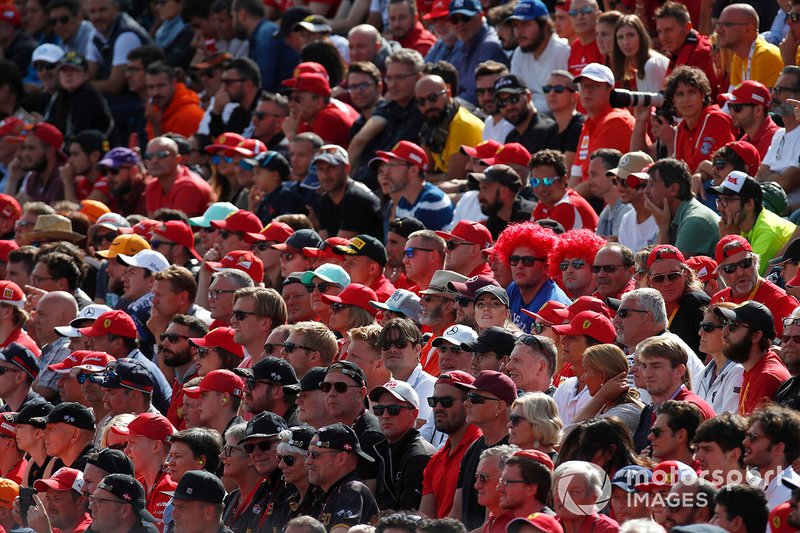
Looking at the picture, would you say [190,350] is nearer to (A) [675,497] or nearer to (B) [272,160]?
(B) [272,160]

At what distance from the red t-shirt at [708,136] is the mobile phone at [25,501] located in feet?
19.0

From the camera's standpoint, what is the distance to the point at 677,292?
938 centimetres

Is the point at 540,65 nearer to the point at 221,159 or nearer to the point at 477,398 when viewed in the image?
the point at 221,159

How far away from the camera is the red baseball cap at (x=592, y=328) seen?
343 inches

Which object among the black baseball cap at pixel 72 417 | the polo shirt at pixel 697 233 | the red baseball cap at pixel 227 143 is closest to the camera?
the black baseball cap at pixel 72 417

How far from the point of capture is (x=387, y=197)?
519 inches

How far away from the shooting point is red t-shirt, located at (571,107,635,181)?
12344 mm

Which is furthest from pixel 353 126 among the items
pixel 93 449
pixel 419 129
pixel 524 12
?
pixel 93 449

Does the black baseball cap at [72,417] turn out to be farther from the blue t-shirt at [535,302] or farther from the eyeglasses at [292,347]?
the blue t-shirt at [535,302]

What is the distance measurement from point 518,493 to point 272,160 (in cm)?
716

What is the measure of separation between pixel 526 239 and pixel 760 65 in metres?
3.58

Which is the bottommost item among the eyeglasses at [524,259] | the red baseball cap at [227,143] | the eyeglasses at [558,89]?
the red baseball cap at [227,143]

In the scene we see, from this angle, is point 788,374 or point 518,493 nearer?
point 518,493

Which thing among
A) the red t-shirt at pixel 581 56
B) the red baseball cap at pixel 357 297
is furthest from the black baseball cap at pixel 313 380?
the red t-shirt at pixel 581 56
